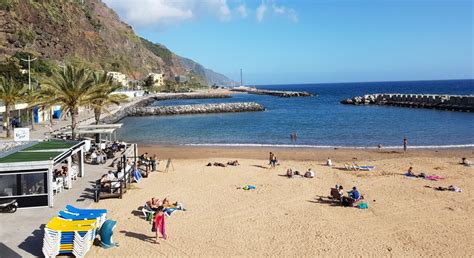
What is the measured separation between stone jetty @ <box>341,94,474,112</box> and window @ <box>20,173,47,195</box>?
2778 inches

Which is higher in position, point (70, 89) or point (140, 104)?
point (70, 89)

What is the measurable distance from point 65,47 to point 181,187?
311 feet

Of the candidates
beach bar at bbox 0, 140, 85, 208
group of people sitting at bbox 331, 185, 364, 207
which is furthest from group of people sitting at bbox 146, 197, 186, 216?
group of people sitting at bbox 331, 185, 364, 207

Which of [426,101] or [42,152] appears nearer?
[42,152]

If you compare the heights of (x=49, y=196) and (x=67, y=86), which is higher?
(x=67, y=86)

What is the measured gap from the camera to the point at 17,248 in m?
11.0

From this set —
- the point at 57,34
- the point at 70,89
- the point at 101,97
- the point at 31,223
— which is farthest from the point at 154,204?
the point at 57,34

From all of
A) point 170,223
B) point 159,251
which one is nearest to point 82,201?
point 170,223

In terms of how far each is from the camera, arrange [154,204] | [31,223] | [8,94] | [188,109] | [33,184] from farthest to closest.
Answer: [188,109], [8,94], [154,204], [33,184], [31,223]

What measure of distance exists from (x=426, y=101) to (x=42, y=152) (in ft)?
263

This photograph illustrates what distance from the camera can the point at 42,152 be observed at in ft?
52.5

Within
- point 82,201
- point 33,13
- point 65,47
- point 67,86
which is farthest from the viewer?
point 65,47

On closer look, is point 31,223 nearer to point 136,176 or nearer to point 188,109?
point 136,176

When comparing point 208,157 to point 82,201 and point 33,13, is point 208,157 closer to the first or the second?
point 82,201
